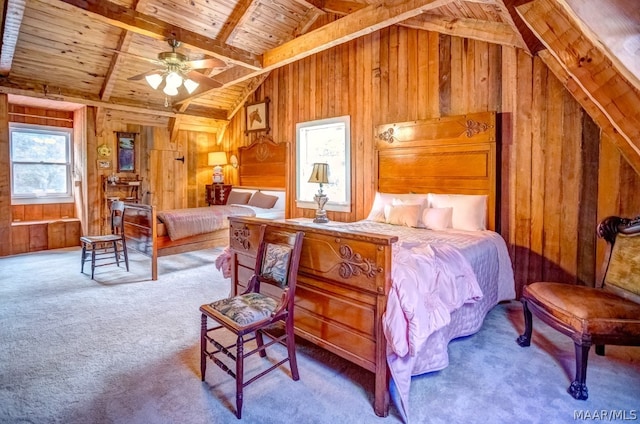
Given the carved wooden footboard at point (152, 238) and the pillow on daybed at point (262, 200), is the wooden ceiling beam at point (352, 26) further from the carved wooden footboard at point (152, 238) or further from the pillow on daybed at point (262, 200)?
the carved wooden footboard at point (152, 238)

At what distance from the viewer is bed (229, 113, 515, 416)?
185 centimetres

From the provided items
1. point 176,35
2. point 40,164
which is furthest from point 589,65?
point 40,164

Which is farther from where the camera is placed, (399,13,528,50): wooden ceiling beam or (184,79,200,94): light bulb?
(184,79,200,94): light bulb

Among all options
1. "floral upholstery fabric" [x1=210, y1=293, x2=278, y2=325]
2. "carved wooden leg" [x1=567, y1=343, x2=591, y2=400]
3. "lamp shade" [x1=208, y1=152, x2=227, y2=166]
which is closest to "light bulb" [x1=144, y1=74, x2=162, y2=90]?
"floral upholstery fabric" [x1=210, y1=293, x2=278, y2=325]

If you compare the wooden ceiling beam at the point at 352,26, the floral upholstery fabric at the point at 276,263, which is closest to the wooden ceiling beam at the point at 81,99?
the wooden ceiling beam at the point at 352,26

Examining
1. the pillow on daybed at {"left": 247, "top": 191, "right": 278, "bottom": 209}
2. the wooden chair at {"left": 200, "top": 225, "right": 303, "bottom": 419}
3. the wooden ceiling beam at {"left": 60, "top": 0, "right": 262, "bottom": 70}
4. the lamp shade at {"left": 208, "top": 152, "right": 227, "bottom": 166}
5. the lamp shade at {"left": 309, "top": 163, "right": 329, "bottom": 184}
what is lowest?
the wooden chair at {"left": 200, "top": 225, "right": 303, "bottom": 419}

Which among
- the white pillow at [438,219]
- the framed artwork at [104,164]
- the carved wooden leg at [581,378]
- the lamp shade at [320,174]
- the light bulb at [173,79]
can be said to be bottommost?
the carved wooden leg at [581,378]

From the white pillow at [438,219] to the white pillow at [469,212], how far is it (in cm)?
6

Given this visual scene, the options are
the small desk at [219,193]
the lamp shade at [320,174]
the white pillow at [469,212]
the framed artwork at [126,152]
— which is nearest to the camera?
the white pillow at [469,212]

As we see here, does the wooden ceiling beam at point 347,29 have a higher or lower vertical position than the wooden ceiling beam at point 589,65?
higher

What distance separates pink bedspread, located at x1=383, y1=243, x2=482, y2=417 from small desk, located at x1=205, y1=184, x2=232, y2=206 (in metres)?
5.22

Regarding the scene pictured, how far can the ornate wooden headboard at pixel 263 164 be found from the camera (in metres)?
6.22

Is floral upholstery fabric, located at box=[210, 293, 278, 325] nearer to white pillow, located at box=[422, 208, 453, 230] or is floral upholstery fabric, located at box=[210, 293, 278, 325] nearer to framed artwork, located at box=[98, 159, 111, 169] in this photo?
white pillow, located at box=[422, 208, 453, 230]

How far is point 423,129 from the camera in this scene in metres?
4.12
